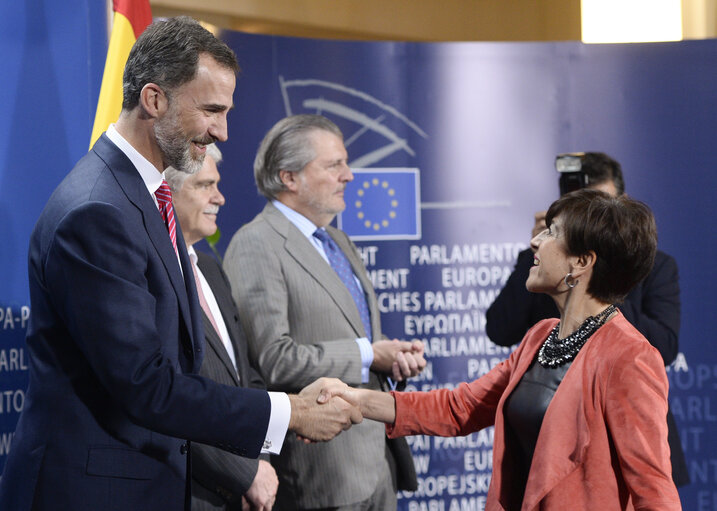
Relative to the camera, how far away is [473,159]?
4.40 meters

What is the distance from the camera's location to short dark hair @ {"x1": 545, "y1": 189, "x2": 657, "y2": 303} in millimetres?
2102

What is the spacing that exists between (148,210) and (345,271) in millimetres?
1508

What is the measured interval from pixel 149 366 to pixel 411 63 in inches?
118

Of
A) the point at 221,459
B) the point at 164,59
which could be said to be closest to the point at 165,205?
the point at 164,59

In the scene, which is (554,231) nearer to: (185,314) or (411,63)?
(185,314)

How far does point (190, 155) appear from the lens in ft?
6.16

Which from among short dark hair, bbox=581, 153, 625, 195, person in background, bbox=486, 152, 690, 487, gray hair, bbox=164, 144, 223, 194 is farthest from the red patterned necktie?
short dark hair, bbox=581, 153, 625, 195

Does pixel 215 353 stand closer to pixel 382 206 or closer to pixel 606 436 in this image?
pixel 606 436

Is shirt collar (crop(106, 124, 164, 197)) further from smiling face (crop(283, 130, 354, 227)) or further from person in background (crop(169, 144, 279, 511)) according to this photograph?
smiling face (crop(283, 130, 354, 227))

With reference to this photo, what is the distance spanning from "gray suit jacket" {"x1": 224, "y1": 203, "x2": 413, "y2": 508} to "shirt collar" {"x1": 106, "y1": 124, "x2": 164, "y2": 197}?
3.66ft

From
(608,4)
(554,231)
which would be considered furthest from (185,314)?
(608,4)

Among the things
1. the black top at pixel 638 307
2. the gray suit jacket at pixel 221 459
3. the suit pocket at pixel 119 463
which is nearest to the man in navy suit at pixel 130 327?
the suit pocket at pixel 119 463

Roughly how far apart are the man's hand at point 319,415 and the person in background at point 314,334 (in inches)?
15.8

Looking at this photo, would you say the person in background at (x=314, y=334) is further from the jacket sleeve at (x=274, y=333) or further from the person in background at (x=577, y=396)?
the person in background at (x=577, y=396)
